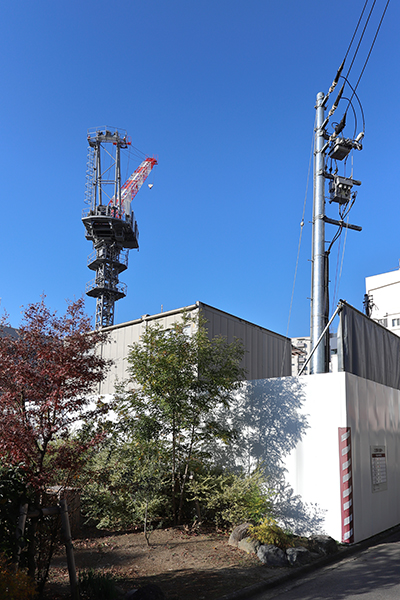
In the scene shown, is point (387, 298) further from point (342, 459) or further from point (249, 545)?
point (249, 545)

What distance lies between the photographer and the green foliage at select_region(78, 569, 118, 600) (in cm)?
489

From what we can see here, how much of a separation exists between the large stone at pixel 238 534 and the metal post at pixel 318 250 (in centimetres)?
457

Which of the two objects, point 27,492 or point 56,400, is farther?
point 56,400

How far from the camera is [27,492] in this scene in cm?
464

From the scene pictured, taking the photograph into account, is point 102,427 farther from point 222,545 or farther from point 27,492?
point 222,545

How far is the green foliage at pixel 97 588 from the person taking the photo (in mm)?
4887

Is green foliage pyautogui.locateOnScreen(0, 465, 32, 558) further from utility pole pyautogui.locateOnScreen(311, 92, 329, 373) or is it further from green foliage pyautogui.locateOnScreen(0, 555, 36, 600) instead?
utility pole pyautogui.locateOnScreen(311, 92, 329, 373)

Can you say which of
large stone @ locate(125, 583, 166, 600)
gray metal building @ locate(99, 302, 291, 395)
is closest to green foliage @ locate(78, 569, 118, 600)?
large stone @ locate(125, 583, 166, 600)

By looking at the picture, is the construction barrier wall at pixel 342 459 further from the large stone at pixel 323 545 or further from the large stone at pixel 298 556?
the large stone at pixel 298 556

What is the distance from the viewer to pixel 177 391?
8.41m

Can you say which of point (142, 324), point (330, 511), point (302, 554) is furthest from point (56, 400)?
point (142, 324)

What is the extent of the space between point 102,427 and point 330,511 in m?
4.38

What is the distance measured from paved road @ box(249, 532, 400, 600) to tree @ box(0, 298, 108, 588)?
9.67 ft

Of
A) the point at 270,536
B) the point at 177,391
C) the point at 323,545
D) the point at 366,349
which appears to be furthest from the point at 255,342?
the point at 270,536
